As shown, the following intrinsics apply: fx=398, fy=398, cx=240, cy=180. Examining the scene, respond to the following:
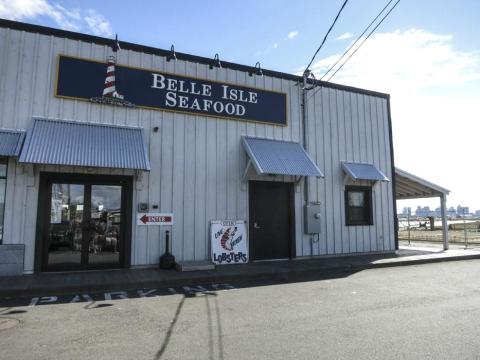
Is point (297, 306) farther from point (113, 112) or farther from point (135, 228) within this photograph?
point (113, 112)

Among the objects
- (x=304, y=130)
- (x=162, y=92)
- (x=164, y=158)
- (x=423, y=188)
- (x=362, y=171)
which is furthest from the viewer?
(x=423, y=188)

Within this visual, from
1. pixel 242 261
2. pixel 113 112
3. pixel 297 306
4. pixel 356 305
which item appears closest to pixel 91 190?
pixel 113 112

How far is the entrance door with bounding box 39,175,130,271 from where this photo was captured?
9.77 metres

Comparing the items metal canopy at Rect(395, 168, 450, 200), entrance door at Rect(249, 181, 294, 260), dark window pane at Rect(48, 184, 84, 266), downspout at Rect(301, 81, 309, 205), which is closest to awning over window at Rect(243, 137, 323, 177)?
downspout at Rect(301, 81, 309, 205)

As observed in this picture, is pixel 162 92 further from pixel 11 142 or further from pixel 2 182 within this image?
pixel 2 182

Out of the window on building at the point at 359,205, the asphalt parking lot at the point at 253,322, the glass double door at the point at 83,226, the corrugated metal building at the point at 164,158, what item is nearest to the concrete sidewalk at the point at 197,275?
the asphalt parking lot at the point at 253,322

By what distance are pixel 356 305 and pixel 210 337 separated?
2.88m

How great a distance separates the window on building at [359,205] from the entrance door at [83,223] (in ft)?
24.9

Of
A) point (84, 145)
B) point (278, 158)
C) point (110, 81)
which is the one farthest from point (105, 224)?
point (278, 158)

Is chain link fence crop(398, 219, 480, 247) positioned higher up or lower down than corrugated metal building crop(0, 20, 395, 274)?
lower down

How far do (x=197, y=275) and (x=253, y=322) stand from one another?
3.79 meters

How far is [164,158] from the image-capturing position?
11062 mm

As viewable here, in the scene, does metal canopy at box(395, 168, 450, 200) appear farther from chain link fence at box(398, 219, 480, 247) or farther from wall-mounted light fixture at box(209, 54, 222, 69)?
wall-mounted light fixture at box(209, 54, 222, 69)

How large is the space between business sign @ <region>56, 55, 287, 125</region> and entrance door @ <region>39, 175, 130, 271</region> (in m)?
2.27
